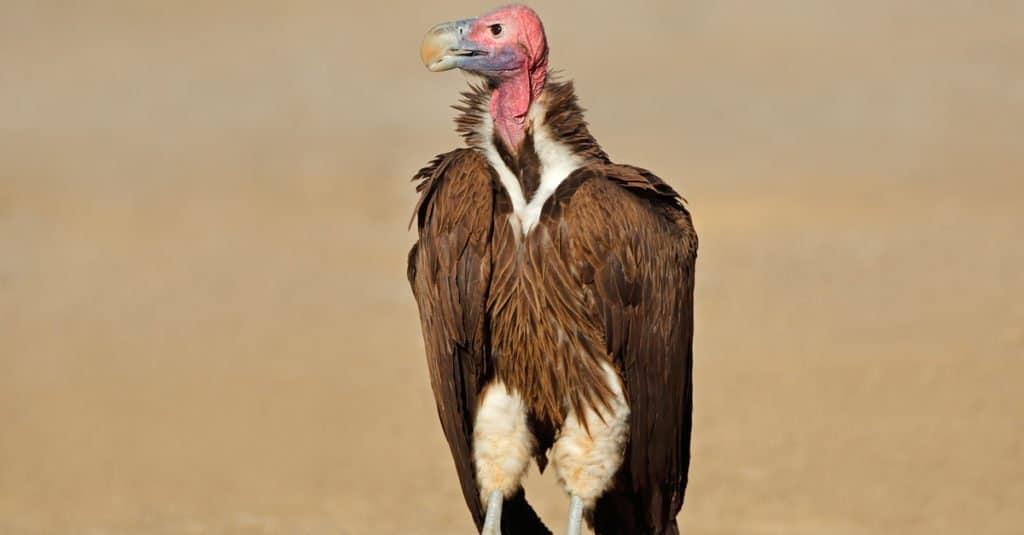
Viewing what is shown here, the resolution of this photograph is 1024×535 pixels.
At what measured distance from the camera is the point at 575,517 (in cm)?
687

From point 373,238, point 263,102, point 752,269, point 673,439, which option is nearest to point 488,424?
point 673,439

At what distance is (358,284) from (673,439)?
12945 mm

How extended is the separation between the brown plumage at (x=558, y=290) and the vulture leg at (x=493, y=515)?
15 cm

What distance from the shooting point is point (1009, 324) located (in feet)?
55.6

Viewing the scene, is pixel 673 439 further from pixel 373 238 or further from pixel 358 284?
pixel 373 238

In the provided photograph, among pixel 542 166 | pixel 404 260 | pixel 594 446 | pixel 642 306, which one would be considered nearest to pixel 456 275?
pixel 542 166

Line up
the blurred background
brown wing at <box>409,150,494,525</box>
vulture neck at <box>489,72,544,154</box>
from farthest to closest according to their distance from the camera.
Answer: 1. the blurred background
2. vulture neck at <box>489,72,544,154</box>
3. brown wing at <box>409,150,494,525</box>

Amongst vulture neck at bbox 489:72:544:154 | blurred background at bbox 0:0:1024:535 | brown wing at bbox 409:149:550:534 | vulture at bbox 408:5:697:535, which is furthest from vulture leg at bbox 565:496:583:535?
blurred background at bbox 0:0:1024:535

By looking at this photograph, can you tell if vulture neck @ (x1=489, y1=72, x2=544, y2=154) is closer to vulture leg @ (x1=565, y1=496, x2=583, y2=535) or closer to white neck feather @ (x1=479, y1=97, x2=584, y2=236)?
white neck feather @ (x1=479, y1=97, x2=584, y2=236)

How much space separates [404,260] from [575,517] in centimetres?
1350

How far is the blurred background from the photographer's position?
1334cm

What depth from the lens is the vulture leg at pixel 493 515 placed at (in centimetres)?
679

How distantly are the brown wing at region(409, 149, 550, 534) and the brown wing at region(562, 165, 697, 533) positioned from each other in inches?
12.1

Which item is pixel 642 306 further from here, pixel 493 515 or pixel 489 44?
pixel 489 44
